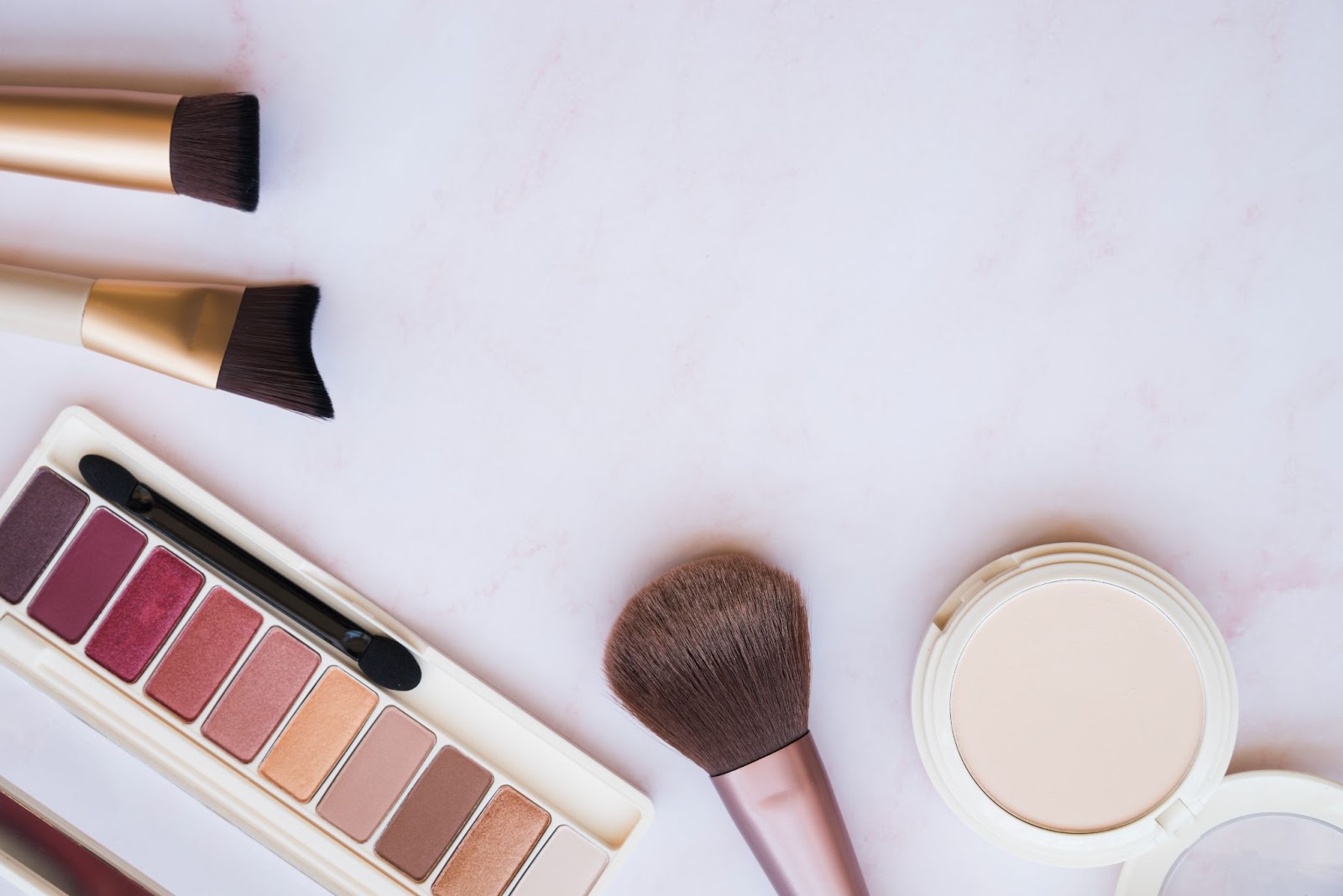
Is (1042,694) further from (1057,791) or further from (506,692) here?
(506,692)

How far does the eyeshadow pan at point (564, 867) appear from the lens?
0.85m

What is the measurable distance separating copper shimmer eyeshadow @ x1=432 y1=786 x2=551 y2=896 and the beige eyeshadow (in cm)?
43

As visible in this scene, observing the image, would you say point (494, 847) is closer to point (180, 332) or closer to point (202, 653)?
point (202, 653)

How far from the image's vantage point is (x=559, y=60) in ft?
2.74

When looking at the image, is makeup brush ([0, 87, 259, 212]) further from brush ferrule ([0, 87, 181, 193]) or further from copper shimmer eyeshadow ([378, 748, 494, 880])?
copper shimmer eyeshadow ([378, 748, 494, 880])

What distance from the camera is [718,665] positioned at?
2.53 ft

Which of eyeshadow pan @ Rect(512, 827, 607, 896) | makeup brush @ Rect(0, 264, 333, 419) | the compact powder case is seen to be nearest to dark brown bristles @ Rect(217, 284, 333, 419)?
makeup brush @ Rect(0, 264, 333, 419)

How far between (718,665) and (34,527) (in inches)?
26.5

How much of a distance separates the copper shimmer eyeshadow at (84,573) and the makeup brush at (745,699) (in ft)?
1.60

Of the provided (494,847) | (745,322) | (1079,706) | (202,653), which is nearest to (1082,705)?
(1079,706)

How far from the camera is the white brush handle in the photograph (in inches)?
31.3

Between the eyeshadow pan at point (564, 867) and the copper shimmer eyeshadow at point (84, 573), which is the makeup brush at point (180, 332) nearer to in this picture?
the copper shimmer eyeshadow at point (84, 573)

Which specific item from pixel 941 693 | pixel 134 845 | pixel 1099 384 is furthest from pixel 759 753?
pixel 134 845

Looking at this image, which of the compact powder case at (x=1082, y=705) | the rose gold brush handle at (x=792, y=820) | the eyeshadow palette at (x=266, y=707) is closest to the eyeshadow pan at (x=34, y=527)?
the eyeshadow palette at (x=266, y=707)
